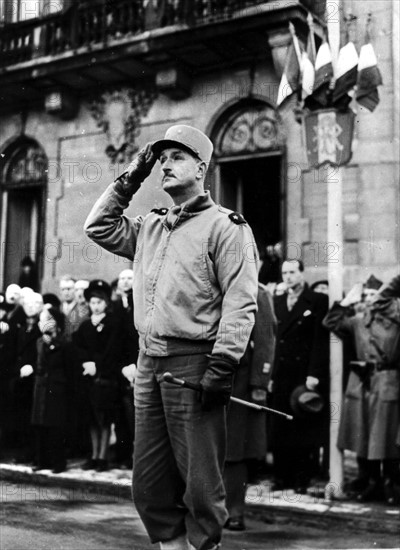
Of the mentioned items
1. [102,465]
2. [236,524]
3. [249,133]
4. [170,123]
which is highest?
[170,123]

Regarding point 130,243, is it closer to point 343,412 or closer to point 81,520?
point 81,520

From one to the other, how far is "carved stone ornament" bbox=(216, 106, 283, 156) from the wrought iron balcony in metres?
0.76

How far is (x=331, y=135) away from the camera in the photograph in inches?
315

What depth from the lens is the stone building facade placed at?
1058 cm

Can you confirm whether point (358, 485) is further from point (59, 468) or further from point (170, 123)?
point (170, 123)

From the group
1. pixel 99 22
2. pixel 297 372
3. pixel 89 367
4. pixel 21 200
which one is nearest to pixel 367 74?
pixel 297 372

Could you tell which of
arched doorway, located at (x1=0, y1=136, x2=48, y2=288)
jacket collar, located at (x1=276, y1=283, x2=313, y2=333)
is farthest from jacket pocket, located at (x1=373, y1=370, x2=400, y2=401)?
arched doorway, located at (x1=0, y1=136, x2=48, y2=288)

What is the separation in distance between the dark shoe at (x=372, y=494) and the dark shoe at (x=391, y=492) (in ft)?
0.14

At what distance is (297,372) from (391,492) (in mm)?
1314

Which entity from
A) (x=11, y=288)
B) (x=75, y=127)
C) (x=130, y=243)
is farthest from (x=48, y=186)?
(x=130, y=243)

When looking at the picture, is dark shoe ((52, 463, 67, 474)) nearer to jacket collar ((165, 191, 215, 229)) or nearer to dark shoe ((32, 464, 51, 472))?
dark shoe ((32, 464, 51, 472))

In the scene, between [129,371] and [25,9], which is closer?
[129,371]

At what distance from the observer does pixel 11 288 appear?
10.1 meters

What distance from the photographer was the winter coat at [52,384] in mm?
8391
